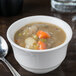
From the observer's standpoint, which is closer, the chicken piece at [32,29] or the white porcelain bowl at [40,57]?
the white porcelain bowl at [40,57]

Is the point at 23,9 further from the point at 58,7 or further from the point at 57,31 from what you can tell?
the point at 57,31

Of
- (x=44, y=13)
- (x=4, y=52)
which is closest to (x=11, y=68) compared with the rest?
(x=4, y=52)

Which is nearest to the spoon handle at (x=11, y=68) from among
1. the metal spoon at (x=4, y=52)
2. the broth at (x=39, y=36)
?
the metal spoon at (x=4, y=52)

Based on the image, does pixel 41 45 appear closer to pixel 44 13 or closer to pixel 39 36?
pixel 39 36

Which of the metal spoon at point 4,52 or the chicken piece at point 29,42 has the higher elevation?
the chicken piece at point 29,42

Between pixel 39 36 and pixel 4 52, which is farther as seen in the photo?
pixel 4 52

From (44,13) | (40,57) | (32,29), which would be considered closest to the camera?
(40,57)

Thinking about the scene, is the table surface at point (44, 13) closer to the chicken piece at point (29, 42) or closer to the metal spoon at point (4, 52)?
the metal spoon at point (4, 52)

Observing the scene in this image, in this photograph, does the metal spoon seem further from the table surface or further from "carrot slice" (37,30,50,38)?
"carrot slice" (37,30,50,38)

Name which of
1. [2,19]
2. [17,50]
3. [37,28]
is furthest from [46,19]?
[2,19]
